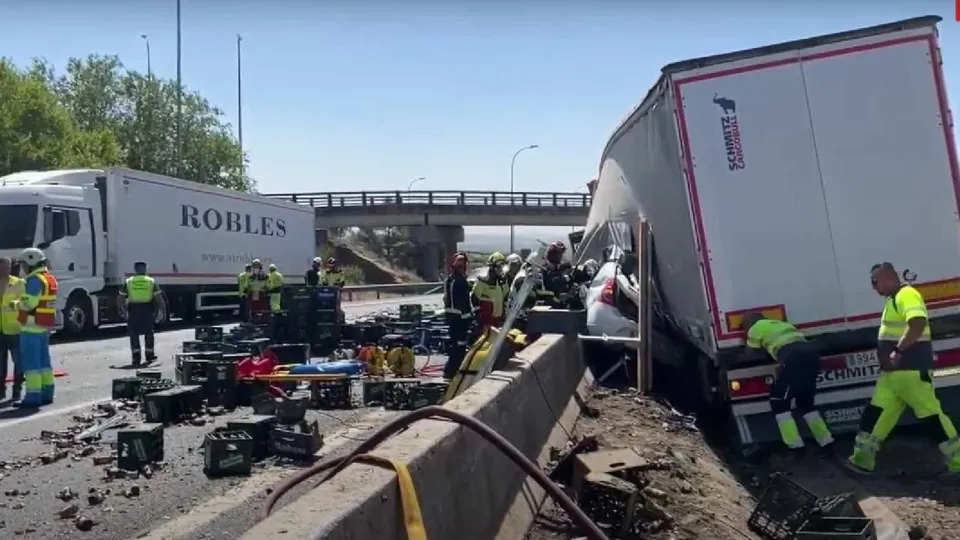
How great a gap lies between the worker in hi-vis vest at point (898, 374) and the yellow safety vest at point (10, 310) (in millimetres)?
9552

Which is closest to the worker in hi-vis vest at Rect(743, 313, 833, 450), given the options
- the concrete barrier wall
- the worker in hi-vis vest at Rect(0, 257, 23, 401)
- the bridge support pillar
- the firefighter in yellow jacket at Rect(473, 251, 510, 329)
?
the concrete barrier wall

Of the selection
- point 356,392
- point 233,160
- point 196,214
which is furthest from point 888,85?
point 233,160

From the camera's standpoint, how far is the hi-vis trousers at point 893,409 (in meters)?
8.05

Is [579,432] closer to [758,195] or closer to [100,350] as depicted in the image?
[758,195]

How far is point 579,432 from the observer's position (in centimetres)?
891

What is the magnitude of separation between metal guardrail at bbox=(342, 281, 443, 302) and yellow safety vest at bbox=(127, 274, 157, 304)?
2831cm

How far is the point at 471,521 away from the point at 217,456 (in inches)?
134

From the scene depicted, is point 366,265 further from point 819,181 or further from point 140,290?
point 819,181

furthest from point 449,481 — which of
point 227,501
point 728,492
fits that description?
point 728,492

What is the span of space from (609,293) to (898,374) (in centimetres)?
433

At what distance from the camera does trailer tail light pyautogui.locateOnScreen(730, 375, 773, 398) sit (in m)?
8.80

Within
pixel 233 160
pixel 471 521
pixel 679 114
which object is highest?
pixel 233 160

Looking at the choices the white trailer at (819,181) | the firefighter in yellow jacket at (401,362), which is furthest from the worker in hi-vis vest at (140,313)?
the white trailer at (819,181)

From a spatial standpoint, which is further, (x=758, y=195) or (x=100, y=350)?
(x=100, y=350)
